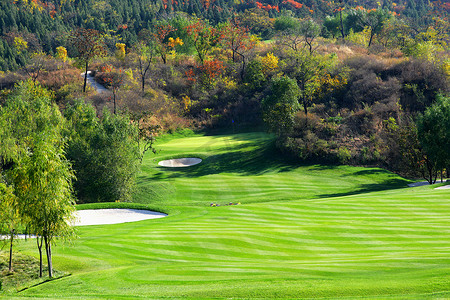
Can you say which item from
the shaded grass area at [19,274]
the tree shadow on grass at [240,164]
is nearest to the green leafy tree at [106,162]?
the tree shadow on grass at [240,164]

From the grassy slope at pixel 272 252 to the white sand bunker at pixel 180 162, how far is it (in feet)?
46.5

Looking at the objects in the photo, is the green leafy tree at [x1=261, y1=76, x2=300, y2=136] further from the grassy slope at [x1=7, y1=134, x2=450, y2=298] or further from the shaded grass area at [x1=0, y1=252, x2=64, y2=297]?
the shaded grass area at [x1=0, y1=252, x2=64, y2=297]

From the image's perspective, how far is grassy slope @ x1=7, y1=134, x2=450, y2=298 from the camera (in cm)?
1559

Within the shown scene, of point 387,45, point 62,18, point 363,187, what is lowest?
point 363,187

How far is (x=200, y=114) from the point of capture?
8412 centimetres

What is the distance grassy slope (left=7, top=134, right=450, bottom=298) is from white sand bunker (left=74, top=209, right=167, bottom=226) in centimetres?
169

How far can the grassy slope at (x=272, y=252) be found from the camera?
15586 millimetres

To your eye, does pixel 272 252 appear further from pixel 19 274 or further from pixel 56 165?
pixel 19 274

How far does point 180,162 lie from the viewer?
5584 cm

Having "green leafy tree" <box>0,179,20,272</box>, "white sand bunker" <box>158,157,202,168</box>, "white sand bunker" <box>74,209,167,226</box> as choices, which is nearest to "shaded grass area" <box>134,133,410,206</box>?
"white sand bunker" <box>158,157,202,168</box>

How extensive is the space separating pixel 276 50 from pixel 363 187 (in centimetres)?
5371

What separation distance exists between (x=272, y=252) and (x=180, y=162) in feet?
116

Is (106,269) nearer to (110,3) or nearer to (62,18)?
(62,18)

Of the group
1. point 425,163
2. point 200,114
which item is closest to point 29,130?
point 200,114
